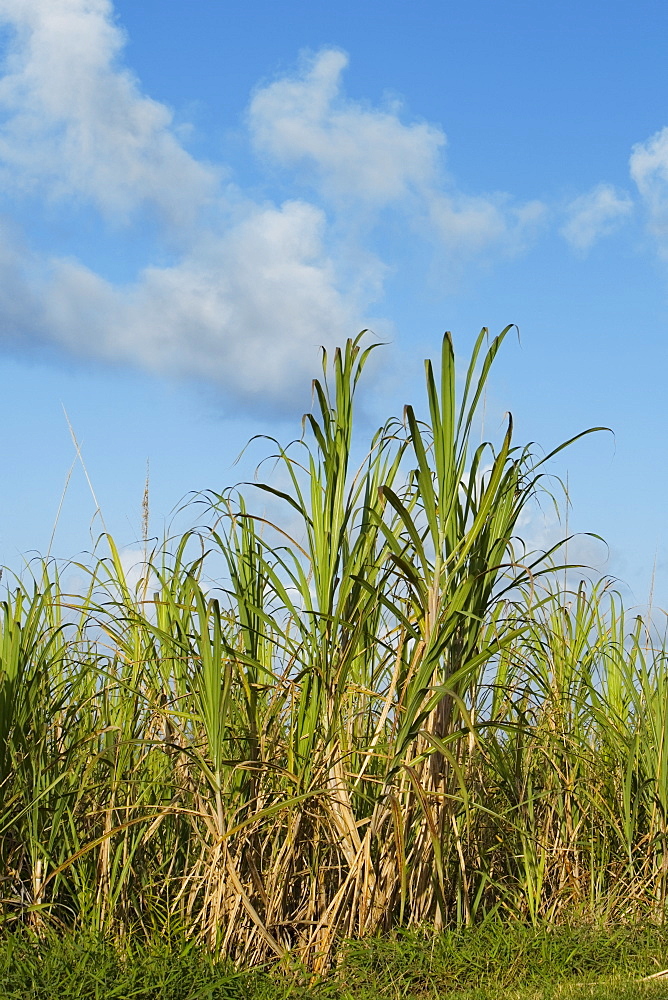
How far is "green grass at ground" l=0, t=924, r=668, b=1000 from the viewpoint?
255 cm

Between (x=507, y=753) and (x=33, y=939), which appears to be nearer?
(x=33, y=939)

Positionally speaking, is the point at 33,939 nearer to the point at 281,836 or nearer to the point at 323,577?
the point at 281,836

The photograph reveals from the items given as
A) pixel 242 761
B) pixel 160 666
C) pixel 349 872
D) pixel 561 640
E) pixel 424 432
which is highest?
pixel 424 432

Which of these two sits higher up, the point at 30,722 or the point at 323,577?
the point at 323,577

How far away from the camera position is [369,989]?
2.68 metres

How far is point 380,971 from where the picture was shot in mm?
2729

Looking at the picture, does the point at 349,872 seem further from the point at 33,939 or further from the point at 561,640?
the point at 561,640

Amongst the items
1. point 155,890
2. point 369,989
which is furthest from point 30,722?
point 369,989

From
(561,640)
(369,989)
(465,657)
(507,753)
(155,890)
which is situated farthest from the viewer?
(561,640)

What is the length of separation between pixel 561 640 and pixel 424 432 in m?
1.24

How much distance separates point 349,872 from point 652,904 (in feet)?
4.82

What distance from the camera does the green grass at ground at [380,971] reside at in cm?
255

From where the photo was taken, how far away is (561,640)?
12.9 feet

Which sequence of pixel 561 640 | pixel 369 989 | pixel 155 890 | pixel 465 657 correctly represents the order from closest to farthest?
pixel 369 989, pixel 465 657, pixel 155 890, pixel 561 640
